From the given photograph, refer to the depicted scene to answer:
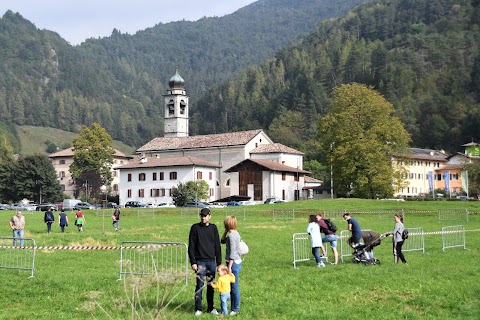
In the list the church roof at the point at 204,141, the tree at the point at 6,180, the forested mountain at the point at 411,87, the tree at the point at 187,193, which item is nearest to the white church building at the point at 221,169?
the church roof at the point at 204,141

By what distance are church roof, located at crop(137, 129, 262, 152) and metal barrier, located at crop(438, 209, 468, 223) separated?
157 feet

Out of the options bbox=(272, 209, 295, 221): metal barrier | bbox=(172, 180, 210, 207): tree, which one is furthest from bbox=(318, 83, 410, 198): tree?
bbox=(172, 180, 210, 207): tree

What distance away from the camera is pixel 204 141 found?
4075 inches

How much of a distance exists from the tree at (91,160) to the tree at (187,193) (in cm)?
2445

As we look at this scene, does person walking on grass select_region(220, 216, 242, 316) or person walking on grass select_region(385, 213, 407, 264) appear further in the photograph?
person walking on grass select_region(385, 213, 407, 264)

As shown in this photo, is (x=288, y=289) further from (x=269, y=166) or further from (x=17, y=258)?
(x=269, y=166)

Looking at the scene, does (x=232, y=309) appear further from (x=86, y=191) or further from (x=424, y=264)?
(x=86, y=191)

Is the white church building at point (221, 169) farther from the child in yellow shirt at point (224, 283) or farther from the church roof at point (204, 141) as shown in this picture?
the child in yellow shirt at point (224, 283)

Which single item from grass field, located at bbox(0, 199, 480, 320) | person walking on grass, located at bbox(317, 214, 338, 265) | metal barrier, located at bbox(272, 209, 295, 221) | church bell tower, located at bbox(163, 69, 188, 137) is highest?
church bell tower, located at bbox(163, 69, 188, 137)

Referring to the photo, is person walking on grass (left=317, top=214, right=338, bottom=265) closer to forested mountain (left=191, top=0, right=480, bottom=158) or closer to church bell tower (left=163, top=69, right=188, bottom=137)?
church bell tower (left=163, top=69, right=188, bottom=137)

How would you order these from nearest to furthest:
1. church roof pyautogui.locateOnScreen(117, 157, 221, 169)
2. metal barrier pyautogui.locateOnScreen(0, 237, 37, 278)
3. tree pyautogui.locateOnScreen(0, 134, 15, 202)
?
metal barrier pyautogui.locateOnScreen(0, 237, 37, 278), church roof pyautogui.locateOnScreen(117, 157, 221, 169), tree pyautogui.locateOnScreen(0, 134, 15, 202)

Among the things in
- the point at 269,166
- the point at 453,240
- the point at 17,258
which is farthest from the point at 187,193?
the point at 17,258

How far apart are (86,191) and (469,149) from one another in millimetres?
71036

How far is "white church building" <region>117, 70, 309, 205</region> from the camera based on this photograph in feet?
302
